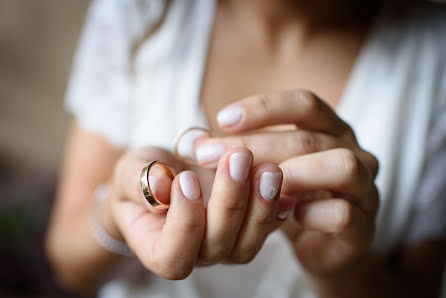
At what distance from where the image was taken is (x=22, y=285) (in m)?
1.25

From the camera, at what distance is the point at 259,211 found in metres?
0.39

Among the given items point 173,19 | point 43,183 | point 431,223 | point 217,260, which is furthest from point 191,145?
point 43,183

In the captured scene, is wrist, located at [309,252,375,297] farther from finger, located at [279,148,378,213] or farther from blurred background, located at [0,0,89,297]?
blurred background, located at [0,0,89,297]

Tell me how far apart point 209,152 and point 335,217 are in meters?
0.17

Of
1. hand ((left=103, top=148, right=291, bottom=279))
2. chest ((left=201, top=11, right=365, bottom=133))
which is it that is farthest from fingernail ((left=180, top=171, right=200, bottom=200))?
chest ((left=201, top=11, right=365, bottom=133))

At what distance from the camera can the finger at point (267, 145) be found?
0.44 meters

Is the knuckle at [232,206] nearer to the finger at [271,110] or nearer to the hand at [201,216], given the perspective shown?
the hand at [201,216]

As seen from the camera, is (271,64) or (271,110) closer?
(271,110)

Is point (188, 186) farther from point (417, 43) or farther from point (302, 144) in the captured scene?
point (417, 43)

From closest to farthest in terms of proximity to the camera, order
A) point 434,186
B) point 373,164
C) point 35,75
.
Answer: point 373,164 < point 434,186 < point 35,75

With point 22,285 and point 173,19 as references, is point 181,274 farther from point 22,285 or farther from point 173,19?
point 22,285

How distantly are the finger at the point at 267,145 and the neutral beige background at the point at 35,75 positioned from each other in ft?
4.44

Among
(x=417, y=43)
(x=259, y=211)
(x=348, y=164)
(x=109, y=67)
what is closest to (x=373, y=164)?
(x=348, y=164)

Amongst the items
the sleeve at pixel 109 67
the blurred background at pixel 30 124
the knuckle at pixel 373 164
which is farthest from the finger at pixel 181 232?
the blurred background at pixel 30 124
